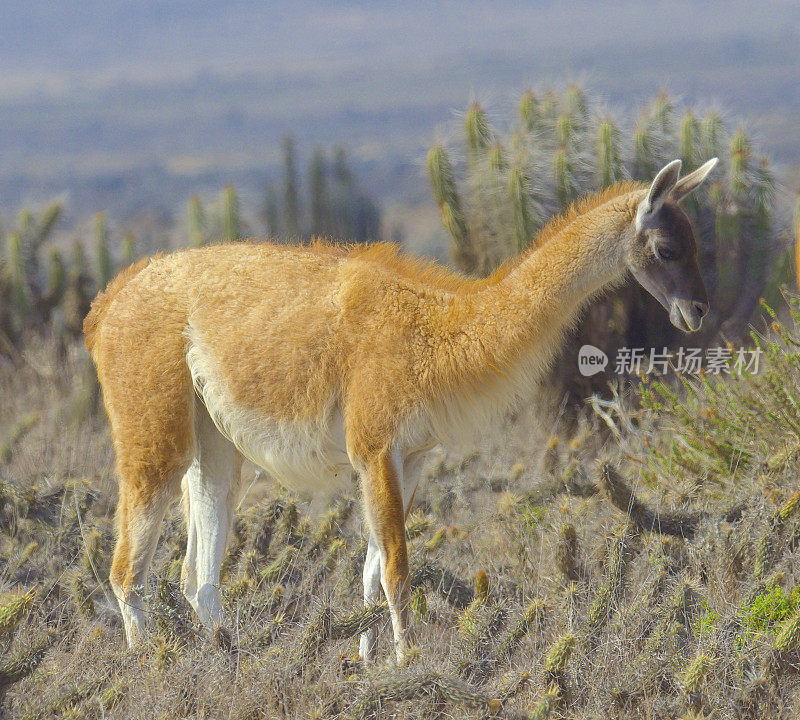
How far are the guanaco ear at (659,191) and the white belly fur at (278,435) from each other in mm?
1510

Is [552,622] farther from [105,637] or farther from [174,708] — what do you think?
[105,637]

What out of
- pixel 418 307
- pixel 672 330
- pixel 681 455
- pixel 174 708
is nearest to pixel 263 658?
pixel 174 708

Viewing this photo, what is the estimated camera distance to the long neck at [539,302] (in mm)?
3980

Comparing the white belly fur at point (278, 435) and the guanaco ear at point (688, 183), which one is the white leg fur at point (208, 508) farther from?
the guanaco ear at point (688, 183)

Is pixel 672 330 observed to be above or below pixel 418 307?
below

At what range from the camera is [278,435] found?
13.6 feet

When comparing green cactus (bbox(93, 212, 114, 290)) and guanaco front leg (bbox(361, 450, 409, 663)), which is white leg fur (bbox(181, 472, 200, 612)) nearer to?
guanaco front leg (bbox(361, 450, 409, 663))

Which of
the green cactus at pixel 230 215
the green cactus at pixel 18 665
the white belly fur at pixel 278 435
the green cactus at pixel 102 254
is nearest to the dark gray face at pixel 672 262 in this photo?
the white belly fur at pixel 278 435

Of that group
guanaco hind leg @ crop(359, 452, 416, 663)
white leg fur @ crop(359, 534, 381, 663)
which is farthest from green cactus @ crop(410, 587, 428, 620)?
guanaco hind leg @ crop(359, 452, 416, 663)

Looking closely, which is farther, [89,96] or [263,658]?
[89,96]

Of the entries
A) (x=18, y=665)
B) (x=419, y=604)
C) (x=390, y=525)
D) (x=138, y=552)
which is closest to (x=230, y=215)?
(x=138, y=552)

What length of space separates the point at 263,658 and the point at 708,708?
176 cm

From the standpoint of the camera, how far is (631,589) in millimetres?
4430

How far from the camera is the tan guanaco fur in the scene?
3939 millimetres
